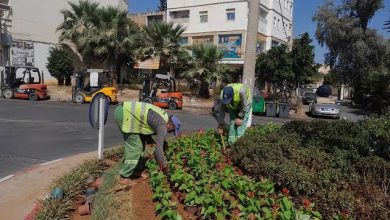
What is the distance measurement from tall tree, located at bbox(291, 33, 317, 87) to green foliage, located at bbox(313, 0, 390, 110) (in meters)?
15.2

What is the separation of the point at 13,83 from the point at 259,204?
24.7 metres

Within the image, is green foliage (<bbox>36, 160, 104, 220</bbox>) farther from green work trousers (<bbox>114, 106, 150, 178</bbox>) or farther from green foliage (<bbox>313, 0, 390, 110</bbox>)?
green foliage (<bbox>313, 0, 390, 110</bbox>)

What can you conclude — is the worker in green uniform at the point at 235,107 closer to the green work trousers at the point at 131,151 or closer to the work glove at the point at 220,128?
the work glove at the point at 220,128

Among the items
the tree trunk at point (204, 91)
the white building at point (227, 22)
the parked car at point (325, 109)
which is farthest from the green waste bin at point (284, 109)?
the white building at point (227, 22)

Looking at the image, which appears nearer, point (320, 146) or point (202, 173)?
point (202, 173)

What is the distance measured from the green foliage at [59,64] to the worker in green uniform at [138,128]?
87.4ft

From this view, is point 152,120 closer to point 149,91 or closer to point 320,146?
point 320,146

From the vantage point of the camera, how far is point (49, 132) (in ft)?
40.7

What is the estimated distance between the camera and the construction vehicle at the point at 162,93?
2281cm

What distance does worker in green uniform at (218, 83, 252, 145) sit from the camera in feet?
22.7

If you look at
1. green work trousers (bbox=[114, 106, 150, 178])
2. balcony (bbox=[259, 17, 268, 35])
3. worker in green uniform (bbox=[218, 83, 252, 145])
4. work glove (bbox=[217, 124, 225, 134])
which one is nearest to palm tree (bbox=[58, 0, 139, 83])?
balcony (bbox=[259, 17, 268, 35])

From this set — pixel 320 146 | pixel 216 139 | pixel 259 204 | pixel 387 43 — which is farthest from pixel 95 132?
pixel 387 43

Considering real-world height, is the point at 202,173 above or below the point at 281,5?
below

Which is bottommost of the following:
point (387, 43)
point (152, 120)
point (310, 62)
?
point (152, 120)
